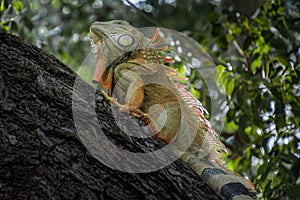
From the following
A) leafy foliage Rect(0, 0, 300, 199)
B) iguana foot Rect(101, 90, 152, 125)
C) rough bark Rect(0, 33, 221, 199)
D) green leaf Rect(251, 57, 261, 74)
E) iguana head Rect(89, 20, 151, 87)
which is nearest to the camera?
rough bark Rect(0, 33, 221, 199)

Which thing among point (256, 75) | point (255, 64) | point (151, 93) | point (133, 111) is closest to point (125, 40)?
point (151, 93)

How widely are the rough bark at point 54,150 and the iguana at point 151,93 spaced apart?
0.90 feet

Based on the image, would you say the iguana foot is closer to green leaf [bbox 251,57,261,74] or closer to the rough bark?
the rough bark

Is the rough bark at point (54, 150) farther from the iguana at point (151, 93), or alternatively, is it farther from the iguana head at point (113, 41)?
the iguana head at point (113, 41)

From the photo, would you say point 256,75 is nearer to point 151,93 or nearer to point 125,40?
point 125,40

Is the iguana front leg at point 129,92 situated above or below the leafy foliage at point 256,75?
above

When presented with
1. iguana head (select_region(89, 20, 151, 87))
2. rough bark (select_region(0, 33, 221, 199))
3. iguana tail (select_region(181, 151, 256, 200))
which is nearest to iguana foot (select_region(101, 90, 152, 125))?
rough bark (select_region(0, 33, 221, 199))

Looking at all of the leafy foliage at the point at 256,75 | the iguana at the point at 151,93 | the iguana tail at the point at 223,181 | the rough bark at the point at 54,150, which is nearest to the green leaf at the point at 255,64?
the leafy foliage at the point at 256,75

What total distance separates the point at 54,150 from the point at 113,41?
1237mm

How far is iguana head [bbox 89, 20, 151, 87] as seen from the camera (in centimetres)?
323

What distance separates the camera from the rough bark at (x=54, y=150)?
207 cm

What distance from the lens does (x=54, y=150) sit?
84.3 inches

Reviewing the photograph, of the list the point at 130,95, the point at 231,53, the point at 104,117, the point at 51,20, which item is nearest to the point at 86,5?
the point at 51,20

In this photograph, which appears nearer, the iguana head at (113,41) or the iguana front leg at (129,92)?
the iguana front leg at (129,92)
